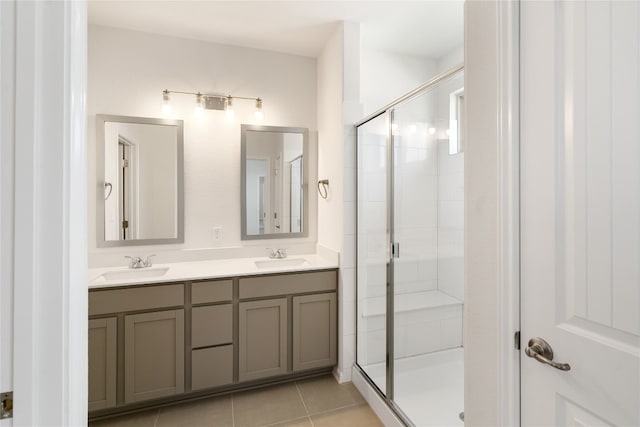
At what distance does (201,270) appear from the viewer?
7.19ft

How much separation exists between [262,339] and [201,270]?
2.15ft

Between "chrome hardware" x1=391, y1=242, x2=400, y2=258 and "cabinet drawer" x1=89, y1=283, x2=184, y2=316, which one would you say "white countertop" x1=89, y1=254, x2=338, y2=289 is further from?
"chrome hardware" x1=391, y1=242, x2=400, y2=258

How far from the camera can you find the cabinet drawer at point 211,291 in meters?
2.02

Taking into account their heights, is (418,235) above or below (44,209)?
below

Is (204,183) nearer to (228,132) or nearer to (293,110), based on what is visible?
(228,132)

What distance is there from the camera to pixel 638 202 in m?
0.71

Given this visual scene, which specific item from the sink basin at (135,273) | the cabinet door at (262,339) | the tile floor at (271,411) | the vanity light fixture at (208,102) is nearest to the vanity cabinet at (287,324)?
the cabinet door at (262,339)

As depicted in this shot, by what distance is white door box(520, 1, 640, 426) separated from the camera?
28.4 inches

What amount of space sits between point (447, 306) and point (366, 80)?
Answer: 1967 mm

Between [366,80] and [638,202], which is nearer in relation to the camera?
[638,202]

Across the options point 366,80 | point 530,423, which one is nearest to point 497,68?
point 530,423

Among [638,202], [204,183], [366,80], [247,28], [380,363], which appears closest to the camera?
[638,202]

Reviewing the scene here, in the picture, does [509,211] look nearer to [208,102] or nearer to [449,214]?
[449,214]

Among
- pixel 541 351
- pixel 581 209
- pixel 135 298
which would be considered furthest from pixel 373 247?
pixel 135 298
